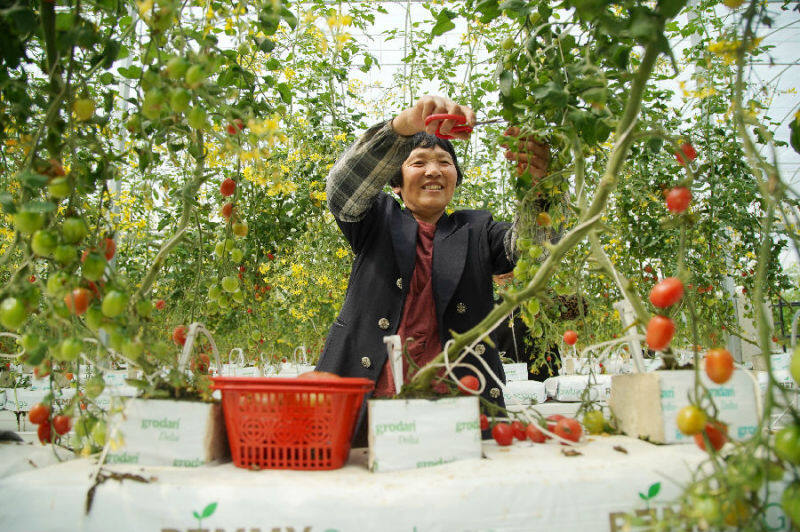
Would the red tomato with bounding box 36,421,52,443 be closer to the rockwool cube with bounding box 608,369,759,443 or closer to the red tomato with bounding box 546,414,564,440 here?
the red tomato with bounding box 546,414,564,440

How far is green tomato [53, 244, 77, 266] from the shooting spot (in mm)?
720

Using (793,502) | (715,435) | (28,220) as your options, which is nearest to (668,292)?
(715,435)

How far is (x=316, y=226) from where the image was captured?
2918 millimetres

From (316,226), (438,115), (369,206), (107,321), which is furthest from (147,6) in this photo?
(316,226)

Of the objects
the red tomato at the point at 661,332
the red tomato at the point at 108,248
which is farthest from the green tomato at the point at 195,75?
the red tomato at the point at 661,332

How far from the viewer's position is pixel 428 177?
1.54 m

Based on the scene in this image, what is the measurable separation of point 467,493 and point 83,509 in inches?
19.6

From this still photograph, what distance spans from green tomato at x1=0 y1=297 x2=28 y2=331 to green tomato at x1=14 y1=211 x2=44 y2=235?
96mm

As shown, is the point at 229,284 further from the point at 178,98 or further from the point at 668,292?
the point at 668,292

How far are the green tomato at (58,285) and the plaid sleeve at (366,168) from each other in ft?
2.58

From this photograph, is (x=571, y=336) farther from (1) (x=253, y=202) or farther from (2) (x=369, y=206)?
(1) (x=253, y=202)

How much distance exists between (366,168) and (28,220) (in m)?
0.80

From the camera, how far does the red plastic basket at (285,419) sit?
0.80m

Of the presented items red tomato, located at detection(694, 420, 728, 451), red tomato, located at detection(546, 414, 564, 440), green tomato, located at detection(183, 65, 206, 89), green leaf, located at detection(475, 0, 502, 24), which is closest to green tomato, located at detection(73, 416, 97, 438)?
green tomato, located at detection(183, 65, 206, 89)
